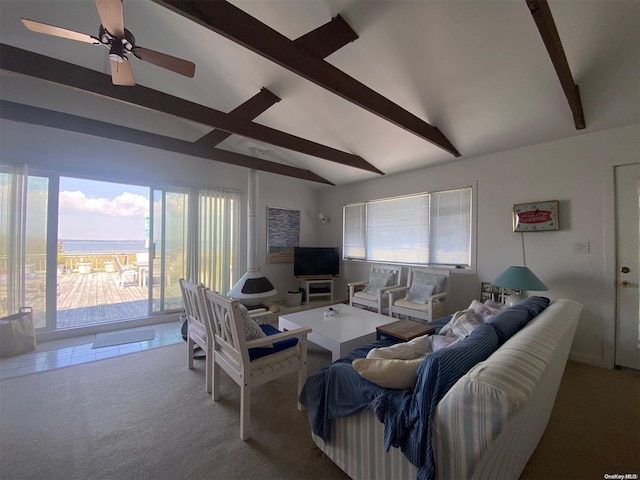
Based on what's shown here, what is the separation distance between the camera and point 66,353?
2.94 meters

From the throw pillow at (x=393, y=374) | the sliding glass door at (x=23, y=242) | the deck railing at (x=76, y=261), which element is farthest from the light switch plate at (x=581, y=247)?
the sliding glass door at (x=23, y=242)

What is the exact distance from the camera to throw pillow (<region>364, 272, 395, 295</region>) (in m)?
4.14

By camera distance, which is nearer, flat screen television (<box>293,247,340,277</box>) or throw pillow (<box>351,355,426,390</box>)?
throw pillow (<box>351,355,426,390</box>)

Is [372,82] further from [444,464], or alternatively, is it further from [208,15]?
[444,464]

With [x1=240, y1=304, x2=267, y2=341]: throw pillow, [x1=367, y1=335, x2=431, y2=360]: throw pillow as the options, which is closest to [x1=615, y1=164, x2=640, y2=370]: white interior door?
[x1=367, y1=335, x2=431, y2=360]: throw pillow

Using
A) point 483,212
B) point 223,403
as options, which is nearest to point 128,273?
point 223,403

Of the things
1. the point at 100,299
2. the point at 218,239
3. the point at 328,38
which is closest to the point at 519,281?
the point at 328,38

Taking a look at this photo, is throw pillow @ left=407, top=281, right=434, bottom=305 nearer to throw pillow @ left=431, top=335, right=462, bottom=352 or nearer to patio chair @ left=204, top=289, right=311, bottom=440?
throw pillow @ left=431, top=335, right=462, bottom=352

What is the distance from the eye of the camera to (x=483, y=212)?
3.39 m

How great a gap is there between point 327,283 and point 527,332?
13.3 feet

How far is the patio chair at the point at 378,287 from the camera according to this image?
12.6 feet

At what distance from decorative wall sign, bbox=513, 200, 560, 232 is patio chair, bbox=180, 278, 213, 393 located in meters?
3.51

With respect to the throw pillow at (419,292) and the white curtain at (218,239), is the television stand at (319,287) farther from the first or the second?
the throw pillow at (419,292)

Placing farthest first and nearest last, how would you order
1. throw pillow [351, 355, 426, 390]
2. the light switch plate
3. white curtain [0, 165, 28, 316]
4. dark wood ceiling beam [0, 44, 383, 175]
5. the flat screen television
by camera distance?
the flat screen television, white curtain [0, 165, 28, 316], the light switch plate, dark wood ceiling beam [0, 44, 383, 175], throw pillow [351, 355, 426, 390]
